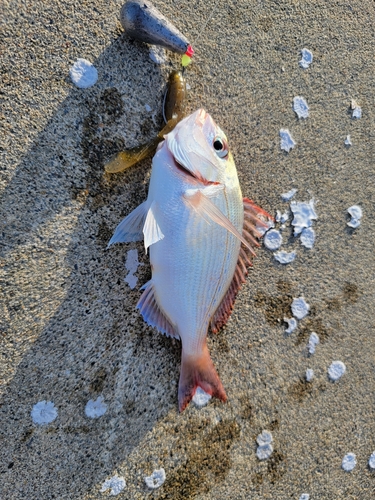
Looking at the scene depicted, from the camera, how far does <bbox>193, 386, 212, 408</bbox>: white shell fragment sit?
6.44 ft

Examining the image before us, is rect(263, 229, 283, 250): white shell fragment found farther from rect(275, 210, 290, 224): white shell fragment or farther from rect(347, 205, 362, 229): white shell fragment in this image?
rect(347, 205, 362, 229): white shell fragment

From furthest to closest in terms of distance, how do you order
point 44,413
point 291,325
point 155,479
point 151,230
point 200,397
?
1. point 291,325
2. point 200,397
3. point 155,479
4. point 44,413
5. point 151,230

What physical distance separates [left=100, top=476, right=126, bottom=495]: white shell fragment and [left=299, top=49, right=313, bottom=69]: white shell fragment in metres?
2.45

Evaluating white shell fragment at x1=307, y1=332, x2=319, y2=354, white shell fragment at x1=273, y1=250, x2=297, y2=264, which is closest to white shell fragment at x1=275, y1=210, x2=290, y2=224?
white shell fragment at x1=273, y1=250, x2=297, y2=264

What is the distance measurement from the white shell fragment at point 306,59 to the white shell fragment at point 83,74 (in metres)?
1.22

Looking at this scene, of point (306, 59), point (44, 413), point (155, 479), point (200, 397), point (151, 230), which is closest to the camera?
point (151, 230)

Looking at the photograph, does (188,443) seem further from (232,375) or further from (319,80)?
(319,80)

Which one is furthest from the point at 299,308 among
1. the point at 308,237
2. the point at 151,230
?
the point at 151,230

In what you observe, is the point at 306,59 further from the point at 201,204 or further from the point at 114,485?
the point at 114,485

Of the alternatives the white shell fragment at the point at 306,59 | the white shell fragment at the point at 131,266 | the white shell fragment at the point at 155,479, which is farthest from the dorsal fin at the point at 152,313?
the white shell fragment at the point at 306,59

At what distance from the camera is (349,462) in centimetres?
216

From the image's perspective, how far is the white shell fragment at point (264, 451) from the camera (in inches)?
79.8

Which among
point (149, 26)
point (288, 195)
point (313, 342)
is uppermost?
point (149, 26)

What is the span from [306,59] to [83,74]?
131cm
